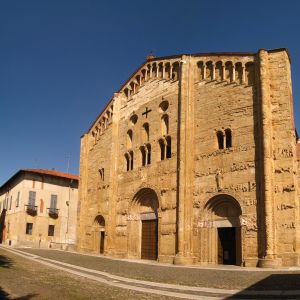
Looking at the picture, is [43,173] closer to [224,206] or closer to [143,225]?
[143,225]

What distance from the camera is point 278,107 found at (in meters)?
20.6

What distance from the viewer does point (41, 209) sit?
1718 inches

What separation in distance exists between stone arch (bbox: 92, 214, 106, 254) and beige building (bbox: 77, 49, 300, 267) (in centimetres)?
8

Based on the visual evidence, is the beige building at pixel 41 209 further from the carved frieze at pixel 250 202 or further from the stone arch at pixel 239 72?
the stone arch at pixel 239 72

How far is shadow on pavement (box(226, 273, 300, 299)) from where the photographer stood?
10.8m

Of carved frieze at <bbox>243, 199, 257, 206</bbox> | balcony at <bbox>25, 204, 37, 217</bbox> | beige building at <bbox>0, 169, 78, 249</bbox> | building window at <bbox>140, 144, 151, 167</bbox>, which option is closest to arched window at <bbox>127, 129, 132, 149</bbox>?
building window at <bbox>140, 144, 151, 167</bbox>

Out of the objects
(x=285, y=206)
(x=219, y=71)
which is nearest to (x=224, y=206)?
(x=285, y=206)

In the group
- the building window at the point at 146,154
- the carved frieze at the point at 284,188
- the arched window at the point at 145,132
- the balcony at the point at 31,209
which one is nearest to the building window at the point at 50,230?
the balcony at the point at 31,209

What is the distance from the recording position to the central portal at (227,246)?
2162 cm

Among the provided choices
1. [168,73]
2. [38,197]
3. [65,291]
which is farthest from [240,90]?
[38,197]

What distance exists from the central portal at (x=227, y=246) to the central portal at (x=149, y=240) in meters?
5.11

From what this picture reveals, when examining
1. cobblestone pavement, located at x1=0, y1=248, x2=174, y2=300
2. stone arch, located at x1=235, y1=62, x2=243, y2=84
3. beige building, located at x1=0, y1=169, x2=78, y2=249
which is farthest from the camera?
beige building, located at x1=0, y1=169, x2=78, y2=249

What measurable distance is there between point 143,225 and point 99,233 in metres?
6.14

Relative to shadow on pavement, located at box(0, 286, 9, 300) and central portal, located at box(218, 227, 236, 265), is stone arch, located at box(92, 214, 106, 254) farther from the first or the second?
shadow on pavement, located at box(0, 286, 9, 300)
